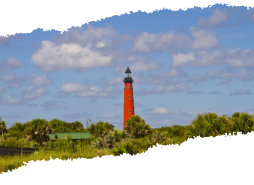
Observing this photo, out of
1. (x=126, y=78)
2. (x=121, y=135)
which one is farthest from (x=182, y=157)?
(x=126, y=78)

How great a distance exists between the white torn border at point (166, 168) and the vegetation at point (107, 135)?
275 centimetres

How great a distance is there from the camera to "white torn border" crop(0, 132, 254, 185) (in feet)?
39.2

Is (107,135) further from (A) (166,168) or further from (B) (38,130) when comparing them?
(A) (166,168)

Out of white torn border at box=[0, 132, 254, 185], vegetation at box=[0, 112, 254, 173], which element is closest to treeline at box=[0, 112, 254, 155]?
vegetation at box=[0, 112, 254, 173]

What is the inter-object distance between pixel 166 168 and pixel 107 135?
106 ft

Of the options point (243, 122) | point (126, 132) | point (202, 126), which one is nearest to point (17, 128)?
point (126, 132)

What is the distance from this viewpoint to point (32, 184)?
13.7 m

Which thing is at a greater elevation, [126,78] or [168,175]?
[126,78]

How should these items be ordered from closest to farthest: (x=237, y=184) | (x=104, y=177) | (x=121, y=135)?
(x=237, y=184)
(x=104, y=177)
(x=121, y=135)

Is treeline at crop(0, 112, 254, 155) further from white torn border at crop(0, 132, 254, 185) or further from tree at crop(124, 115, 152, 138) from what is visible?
white torn border at crop(0, 132, 254, 185)

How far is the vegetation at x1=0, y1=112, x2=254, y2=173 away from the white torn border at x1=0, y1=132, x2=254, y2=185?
9.01 feet

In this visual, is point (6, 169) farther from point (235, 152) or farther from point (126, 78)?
point (126, 78)

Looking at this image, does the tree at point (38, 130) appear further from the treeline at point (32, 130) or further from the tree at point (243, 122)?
the tree at point (243, 122)

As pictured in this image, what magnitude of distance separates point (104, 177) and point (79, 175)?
1287 millimetres
